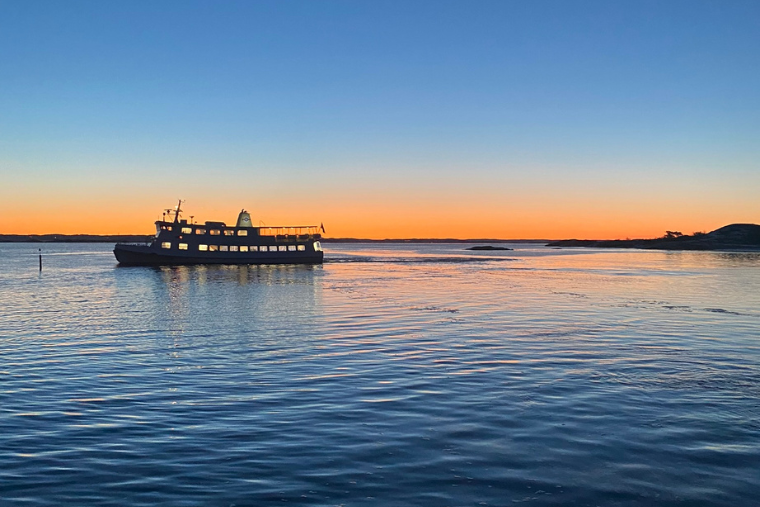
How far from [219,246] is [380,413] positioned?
85.5 metres

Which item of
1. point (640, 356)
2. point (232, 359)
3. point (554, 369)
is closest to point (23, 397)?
point (232, 359)

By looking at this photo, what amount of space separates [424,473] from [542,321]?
21516mm

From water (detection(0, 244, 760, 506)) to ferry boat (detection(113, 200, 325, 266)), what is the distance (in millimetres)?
64057

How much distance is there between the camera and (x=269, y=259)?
96188 mm

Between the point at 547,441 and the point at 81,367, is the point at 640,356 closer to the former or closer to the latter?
the point at 547,441

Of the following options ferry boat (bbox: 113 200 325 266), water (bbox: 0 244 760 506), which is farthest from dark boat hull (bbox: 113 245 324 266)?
water (bbox: 0 244 760 506)

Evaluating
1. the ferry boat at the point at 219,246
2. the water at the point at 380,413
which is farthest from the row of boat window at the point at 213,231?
the water at the point at 380,413

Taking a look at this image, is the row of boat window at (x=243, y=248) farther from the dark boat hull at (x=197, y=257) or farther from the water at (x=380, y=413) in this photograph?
the water at (x=380, y=413)

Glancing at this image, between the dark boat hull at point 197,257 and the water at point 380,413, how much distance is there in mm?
64173

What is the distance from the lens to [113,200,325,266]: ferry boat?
294 ft

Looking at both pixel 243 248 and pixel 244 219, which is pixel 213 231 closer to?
pixel 243 248

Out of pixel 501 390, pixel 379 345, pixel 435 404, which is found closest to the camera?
pixel 435 404

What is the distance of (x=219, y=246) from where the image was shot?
9350 cm

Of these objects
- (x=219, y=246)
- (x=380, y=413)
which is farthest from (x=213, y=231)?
(x=380, y=413)
